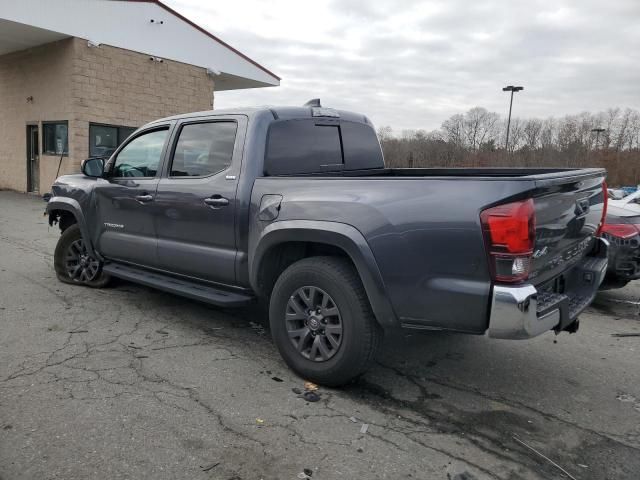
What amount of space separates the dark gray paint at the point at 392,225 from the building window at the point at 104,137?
13.0 meters

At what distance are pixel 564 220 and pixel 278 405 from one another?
7.04ft

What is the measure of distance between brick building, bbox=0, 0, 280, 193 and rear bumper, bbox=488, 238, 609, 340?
14954 mm

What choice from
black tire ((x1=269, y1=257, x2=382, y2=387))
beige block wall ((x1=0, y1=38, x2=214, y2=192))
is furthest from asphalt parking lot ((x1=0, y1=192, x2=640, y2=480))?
beige block wall ((x1=0, y1=38, x2=214, y2=192))

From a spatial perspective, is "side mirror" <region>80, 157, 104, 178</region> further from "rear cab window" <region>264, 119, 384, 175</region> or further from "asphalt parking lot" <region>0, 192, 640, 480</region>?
"rear cab window" <region>264, 119, 384, 175</region>

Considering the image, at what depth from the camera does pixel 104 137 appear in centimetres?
1642

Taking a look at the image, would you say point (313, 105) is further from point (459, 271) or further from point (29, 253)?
point (29, 253)

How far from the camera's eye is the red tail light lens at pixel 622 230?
232 inches

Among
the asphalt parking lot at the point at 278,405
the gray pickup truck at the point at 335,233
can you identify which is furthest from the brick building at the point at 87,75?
the asphalt parking lot at the point at 278,405

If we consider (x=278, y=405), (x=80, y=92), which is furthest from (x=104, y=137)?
(x=278, y=405)

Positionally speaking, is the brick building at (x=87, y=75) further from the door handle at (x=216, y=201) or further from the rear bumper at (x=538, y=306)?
the rear bumper at (x=538, y=306)

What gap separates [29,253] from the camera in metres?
8.18

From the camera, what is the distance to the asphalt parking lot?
9.10 ft

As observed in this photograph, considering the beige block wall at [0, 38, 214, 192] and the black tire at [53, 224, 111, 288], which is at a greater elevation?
the beige block wall at [0, 38, 214, 192]

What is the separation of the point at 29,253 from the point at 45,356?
4.83 m
